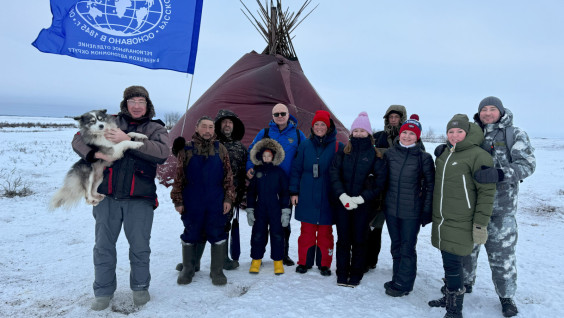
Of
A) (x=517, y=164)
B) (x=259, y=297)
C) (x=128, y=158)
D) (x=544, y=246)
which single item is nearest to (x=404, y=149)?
(x=517, y=164)

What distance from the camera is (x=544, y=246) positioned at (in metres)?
4.26

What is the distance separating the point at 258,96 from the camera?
645cm

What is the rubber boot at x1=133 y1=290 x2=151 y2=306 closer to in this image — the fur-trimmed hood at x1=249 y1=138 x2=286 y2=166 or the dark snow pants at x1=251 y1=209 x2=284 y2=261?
the dark snow pants at x1=251 y1=209 x2=284 y2=261

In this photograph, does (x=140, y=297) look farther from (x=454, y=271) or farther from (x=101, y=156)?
(x=454, y=271)

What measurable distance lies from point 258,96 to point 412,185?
4.27 m

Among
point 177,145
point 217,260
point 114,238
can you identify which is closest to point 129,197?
point 114,238

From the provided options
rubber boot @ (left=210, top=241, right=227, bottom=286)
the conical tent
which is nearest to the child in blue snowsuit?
rubber boot @ (left=210, top=241, right=227, bottom=286)

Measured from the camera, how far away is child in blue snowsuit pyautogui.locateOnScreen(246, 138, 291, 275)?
314 cm

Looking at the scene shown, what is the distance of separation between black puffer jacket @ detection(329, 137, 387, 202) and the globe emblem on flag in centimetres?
277

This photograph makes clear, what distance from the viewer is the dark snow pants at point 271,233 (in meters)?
3.16

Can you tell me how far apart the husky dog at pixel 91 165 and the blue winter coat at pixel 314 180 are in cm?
147

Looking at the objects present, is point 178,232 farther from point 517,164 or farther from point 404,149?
point 517,164

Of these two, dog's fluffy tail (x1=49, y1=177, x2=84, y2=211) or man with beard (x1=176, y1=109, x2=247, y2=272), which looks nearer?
dog's fluffy tail (x1=49, y1=177, x2=84, y2=211)

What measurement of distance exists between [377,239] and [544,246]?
257 centimetres
